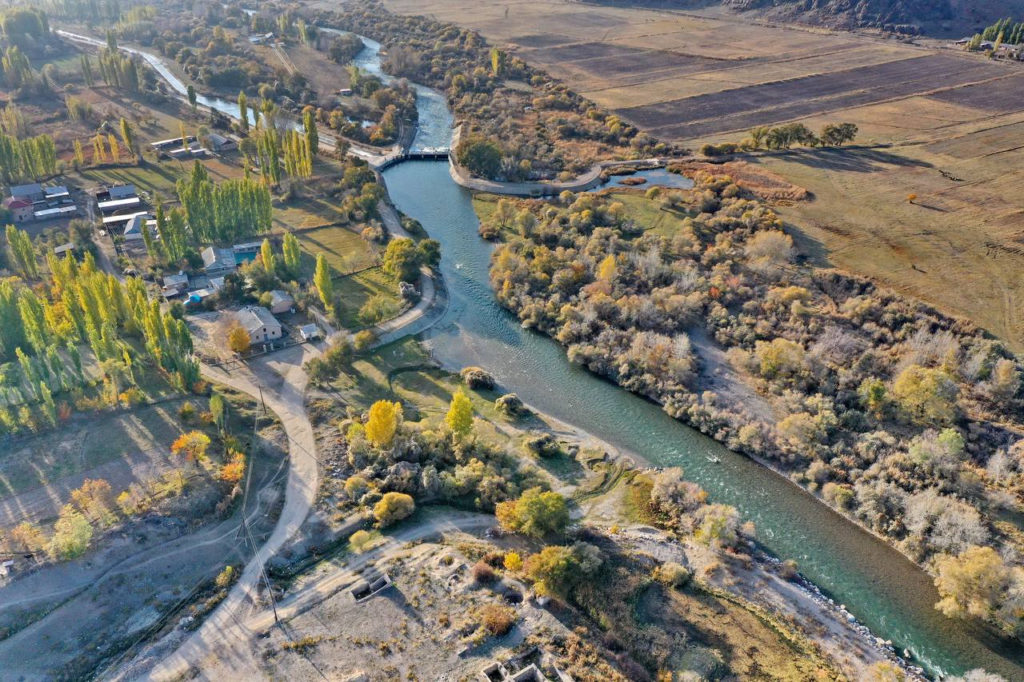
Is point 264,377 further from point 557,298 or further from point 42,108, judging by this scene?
point 42,108

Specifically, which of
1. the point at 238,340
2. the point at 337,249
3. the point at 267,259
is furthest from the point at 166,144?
the point at 238,340

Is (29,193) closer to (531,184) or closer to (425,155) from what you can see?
(425,155)

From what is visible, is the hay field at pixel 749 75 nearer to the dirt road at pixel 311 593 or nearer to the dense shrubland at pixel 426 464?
the dense shrubland at pixel 426 464

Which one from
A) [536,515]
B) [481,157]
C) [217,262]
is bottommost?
[536,515]

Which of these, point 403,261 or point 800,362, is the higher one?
point 403,261

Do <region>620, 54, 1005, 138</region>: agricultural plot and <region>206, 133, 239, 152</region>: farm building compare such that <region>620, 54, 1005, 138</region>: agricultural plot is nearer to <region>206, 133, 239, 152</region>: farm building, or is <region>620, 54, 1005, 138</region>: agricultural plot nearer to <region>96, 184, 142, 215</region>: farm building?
<region>206, 133, 239, 152</region>: farm building

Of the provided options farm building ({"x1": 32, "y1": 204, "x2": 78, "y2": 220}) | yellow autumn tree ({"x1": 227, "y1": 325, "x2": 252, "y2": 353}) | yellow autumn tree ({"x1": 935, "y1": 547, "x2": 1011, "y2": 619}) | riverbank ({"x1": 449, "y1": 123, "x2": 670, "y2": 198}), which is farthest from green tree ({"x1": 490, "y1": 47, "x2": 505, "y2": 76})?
yellow autumn tree ({"x1": 935, "y1": 547, "x2": 1011, "y2": 619})
